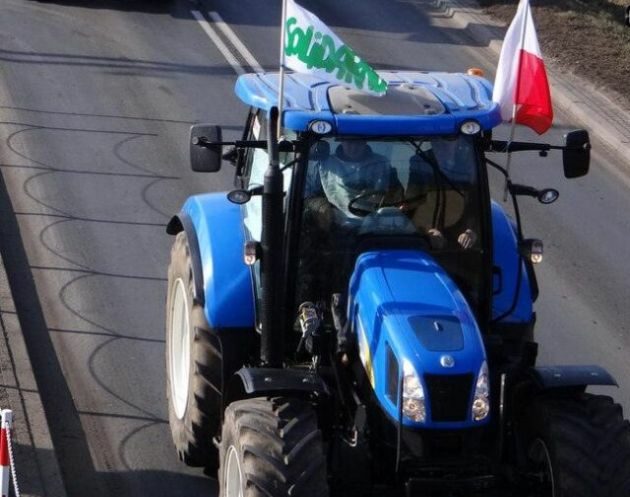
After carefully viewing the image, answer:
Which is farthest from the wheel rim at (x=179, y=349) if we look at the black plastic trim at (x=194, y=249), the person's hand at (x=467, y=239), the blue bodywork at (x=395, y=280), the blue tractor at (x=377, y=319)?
the person's hand at (x=467, y=239)

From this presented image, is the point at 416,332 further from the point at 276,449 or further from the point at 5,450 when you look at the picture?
the point at 5,450

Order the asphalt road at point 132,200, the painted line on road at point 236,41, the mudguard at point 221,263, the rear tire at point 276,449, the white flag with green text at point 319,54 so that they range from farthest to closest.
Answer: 1. the painted line on road at point 236,41
2. the asphalt road at point 132,200
3. the mudguard at point 221,263
4. the white flag with green text at point 319,54
5. the rear tire at point 276,449

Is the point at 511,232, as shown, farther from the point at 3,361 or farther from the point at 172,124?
the point at 172,124

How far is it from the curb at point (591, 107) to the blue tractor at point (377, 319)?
24.7 ft

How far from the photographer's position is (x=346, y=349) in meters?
6.88

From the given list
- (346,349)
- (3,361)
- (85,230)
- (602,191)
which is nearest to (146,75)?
(85,230)

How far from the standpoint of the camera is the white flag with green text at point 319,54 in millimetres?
6922

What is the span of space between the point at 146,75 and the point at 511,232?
9.28m

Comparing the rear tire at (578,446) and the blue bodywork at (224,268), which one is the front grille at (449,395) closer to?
the rear tire at (578,446)

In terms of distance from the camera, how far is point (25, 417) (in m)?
8.32

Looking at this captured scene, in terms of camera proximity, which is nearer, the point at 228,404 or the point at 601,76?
the point at 228,404

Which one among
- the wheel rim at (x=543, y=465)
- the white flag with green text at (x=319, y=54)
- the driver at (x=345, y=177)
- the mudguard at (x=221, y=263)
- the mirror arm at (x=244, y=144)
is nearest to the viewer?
the wheel rim at (x=543, y=465)

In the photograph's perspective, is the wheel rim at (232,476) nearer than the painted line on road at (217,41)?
Yes

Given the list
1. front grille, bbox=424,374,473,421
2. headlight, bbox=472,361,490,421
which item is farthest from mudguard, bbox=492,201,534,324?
front grille, bbox=424,374,473,421
